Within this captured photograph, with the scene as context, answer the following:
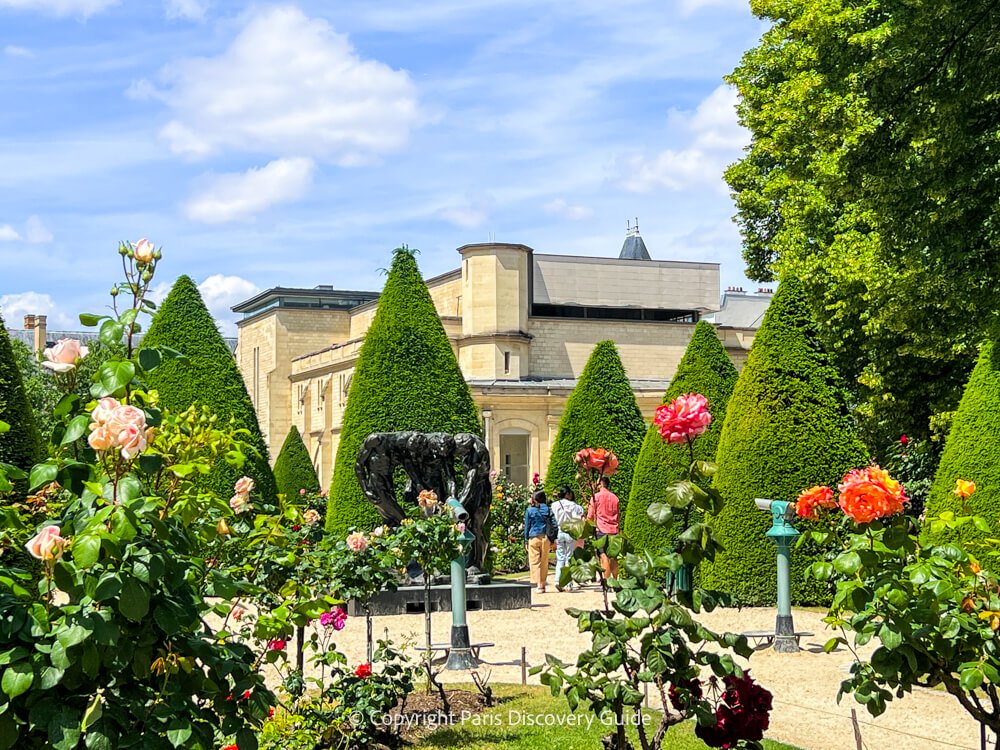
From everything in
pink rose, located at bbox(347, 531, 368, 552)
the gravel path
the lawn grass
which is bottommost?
the gravel path

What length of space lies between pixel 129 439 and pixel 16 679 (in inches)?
26.6

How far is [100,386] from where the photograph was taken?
3.27 m

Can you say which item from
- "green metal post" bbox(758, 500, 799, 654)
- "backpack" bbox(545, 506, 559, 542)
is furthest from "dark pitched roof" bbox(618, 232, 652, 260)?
"green metal post" bbox(758, 500, 799, 654)

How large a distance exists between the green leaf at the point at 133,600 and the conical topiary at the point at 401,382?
14.5 meters

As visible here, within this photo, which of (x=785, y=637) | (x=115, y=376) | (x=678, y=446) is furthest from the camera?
(x=678, y=446)

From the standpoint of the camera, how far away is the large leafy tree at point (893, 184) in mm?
10961

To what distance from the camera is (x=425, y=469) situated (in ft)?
48.3

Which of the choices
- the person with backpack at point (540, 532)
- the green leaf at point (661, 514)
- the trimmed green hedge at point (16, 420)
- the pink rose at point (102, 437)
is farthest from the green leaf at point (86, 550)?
the person with backpack at point (540, 532)

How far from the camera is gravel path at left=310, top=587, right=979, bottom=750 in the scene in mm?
7133

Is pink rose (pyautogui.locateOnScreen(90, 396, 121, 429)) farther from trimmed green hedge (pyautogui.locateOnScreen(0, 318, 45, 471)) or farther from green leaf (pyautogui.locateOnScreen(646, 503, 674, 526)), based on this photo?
trimmed green hedge (pyautogui.locateOnScreen(0, 318, 45, 471))

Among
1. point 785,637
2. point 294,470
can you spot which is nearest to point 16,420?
point 785,637

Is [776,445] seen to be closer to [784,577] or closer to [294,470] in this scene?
[784,577]

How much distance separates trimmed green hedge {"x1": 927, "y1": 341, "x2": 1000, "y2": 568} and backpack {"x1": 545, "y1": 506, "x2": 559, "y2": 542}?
21.0 ft

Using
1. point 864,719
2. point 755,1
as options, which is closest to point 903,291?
point 864,719
